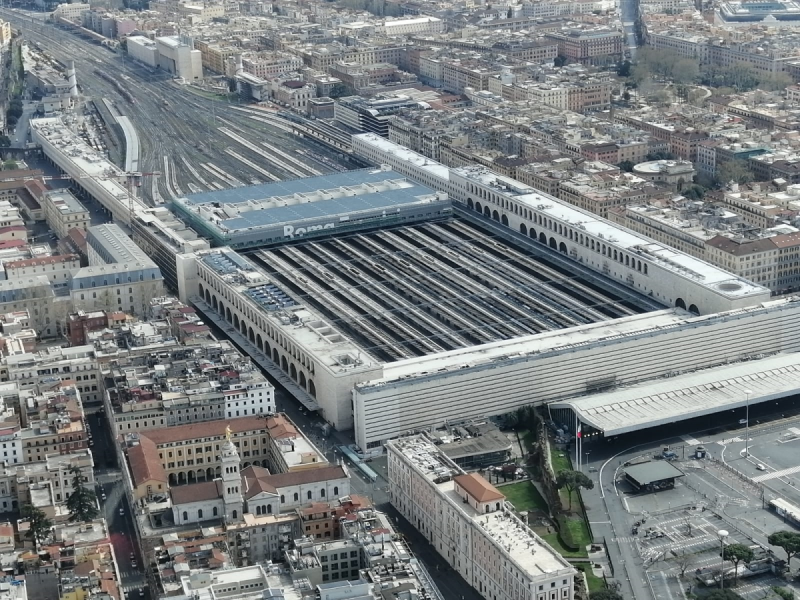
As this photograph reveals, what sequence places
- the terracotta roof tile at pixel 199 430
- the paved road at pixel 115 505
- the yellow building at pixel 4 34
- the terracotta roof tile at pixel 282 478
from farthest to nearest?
the yellow building at pixel 4 34 < the terracotta roof tile at pixel 199 430 < the terracotta roof tile at pixel 282 478 < the paved road at pixel 115 505

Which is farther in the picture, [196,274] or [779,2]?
[779,2]

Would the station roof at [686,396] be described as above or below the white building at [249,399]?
below

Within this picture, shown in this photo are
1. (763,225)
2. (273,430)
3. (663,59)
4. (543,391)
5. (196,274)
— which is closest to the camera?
(273,430)

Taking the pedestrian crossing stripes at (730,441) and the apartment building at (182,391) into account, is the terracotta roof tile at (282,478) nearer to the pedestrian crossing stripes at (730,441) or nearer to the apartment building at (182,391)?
the apartment building at (182,391)

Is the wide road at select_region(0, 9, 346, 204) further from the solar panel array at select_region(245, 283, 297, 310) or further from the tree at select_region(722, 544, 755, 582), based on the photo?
the tree at select_region(722, 544, 755, 582)

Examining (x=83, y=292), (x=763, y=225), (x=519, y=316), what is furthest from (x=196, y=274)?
(x=763, y=225)

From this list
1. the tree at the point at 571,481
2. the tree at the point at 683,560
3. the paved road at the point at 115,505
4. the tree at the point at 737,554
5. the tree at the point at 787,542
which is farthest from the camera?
the tree at the point at 571,481

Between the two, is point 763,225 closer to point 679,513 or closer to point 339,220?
point 339,220

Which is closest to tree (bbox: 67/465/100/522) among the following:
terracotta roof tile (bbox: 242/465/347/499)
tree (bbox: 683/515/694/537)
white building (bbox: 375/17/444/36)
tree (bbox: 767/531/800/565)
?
terracotta roof tile (bbox: 242/465/347/499)

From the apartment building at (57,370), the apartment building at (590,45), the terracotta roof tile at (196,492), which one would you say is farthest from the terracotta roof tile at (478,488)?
the apartment building at (590,45)
